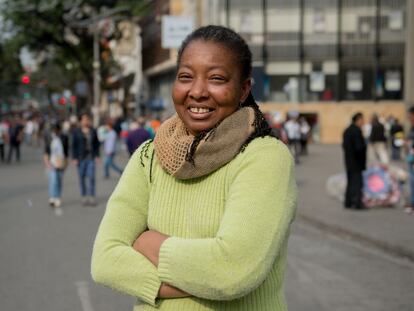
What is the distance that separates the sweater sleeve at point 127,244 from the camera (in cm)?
234

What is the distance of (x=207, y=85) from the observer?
2412 mm

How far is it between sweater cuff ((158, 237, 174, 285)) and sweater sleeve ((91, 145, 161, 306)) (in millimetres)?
28

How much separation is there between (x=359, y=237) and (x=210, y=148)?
28.9 ft

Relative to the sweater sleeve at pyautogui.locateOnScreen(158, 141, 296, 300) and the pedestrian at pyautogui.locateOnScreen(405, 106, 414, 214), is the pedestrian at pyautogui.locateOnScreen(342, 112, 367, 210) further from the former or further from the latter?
the sweater sleeve at pyautogui.locateOnScreen(158, 141, 296, 300)

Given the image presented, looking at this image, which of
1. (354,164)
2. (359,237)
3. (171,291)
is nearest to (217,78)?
(171,291)

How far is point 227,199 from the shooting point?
7.67 ft

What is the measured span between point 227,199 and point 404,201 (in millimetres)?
13018

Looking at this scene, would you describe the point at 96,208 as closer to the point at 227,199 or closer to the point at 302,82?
the point at 227,199

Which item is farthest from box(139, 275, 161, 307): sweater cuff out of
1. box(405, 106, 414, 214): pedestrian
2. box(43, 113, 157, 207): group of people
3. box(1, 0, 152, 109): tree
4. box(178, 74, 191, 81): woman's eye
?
box(1, 0, 152, 109): tree

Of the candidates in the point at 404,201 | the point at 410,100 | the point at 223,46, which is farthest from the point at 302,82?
the point at 223,46

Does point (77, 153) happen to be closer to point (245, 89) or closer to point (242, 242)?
point (245, 89)

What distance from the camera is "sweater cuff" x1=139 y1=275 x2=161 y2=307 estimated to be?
2320 millimetres

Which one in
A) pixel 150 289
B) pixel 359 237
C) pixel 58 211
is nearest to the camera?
pixel 150 289

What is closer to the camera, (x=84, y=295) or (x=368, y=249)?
(x=84, y=295)
